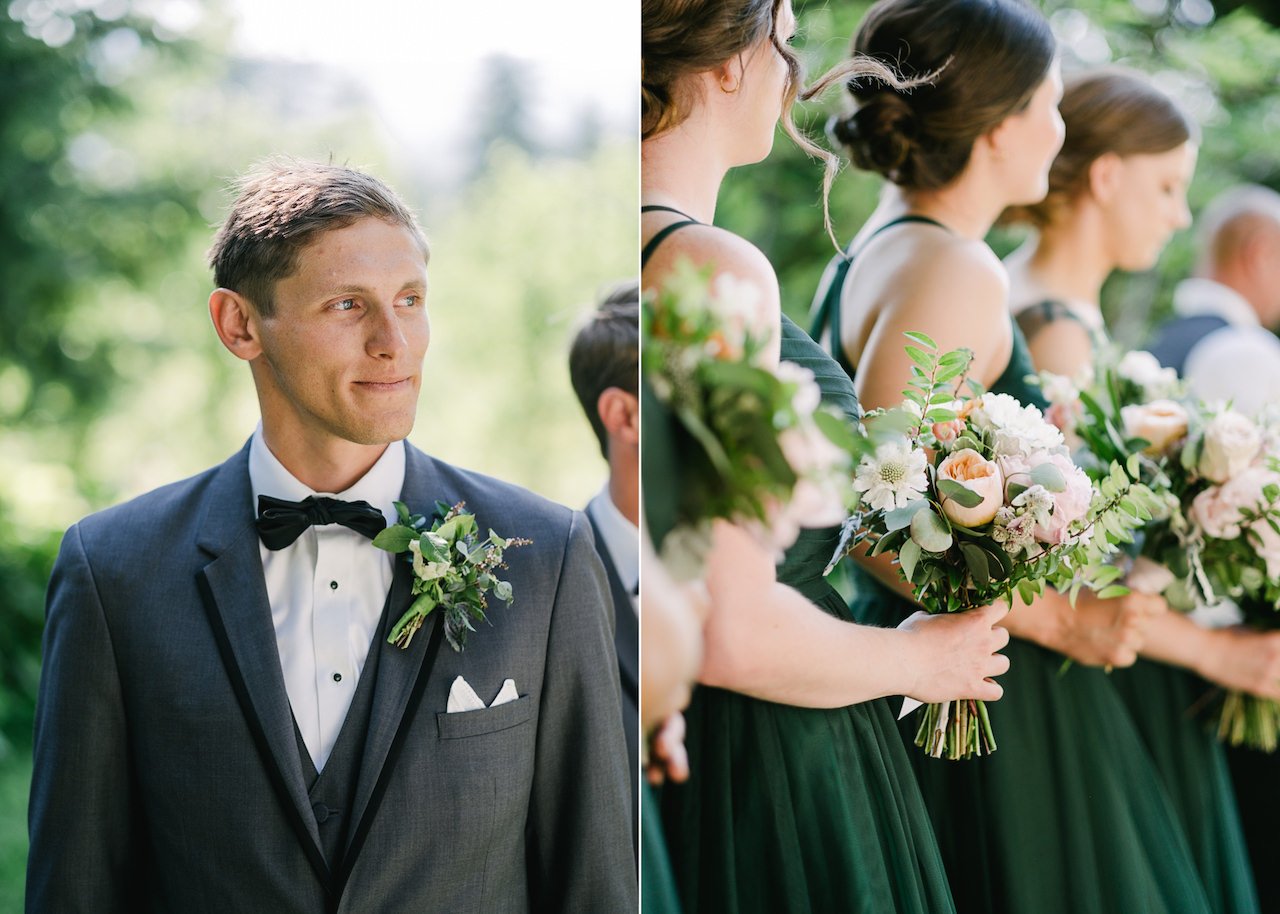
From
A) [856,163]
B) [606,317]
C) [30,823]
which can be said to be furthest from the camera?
[856,163]

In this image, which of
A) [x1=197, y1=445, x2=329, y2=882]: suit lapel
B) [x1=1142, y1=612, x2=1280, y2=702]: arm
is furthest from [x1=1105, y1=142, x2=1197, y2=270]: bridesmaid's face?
[x1=197, y1=445, x2=329, y2=882]: suit lapel

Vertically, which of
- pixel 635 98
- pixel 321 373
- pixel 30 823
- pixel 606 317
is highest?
pixel 635 98

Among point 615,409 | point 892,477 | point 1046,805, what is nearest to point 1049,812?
point 1046,805

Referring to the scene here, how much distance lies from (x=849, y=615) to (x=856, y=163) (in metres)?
1.01

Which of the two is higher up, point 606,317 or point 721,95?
point 721,95

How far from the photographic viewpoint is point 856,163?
2.50 m

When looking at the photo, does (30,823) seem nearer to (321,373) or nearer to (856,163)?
(321,373)

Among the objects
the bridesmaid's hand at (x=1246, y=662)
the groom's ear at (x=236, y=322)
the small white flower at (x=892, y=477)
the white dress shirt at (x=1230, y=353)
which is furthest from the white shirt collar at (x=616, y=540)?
the white dress shirt at (x=1230, y=353)

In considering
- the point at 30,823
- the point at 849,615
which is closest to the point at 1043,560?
the point at 849,615

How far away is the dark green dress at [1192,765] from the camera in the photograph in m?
2.68

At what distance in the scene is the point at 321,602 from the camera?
184cm

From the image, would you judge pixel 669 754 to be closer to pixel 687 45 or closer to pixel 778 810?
pixel 778 810

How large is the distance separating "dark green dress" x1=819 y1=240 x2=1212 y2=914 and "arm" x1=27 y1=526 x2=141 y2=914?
138cm

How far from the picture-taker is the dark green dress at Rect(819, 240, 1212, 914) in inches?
92.7
